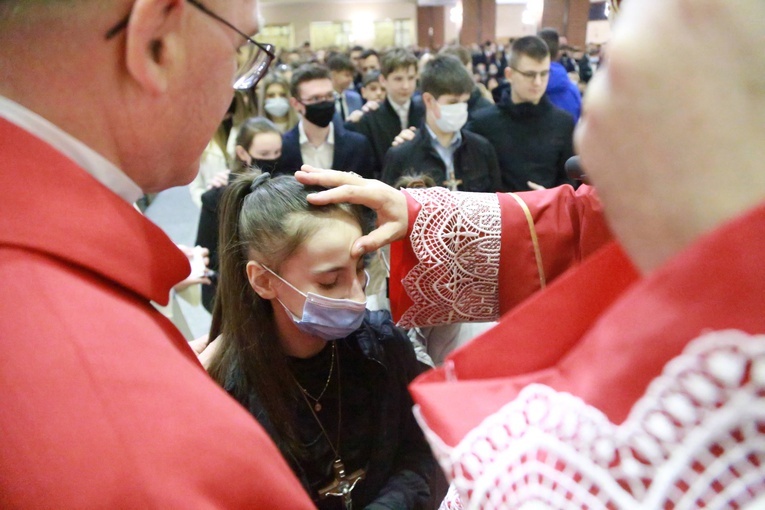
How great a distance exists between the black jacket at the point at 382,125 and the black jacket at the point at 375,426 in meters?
2.27

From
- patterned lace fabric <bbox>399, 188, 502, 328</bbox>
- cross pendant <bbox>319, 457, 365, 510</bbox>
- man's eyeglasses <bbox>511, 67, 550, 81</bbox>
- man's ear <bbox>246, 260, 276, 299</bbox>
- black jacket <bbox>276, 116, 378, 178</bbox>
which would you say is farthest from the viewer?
black jacket <bbox>276, 116, 378, 178</bbox>

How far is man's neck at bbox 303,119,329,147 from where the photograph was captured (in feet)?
11.4

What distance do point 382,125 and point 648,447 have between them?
367 centimetres

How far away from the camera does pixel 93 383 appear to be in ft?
1.70

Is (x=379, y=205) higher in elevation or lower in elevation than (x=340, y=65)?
higher

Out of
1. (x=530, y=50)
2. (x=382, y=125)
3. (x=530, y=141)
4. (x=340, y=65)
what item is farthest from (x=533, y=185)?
(x=340, y=65)

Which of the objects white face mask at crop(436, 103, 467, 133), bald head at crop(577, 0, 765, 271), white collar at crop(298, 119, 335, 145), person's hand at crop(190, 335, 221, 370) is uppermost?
bald head at crop(577, 0, 765, 271)

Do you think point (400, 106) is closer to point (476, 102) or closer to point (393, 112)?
point (393, 112)

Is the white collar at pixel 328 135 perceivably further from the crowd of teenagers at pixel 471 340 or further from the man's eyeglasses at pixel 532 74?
the crowd of teenagers at pixel 471 340

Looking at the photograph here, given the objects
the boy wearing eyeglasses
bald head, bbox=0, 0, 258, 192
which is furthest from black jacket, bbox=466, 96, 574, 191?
bald head, bbox=0, 0, 258, 192

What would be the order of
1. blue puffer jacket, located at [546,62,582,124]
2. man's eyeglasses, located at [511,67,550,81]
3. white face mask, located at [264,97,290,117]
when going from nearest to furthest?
man's eyeglasses, located at [511,67,550,81] < blue puffer jacket, located at [546,62,582,124] < white face mask, located at [264,97,290,117]

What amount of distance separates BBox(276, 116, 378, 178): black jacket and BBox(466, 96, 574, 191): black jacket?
0.71 meters

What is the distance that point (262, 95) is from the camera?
14.4 feet

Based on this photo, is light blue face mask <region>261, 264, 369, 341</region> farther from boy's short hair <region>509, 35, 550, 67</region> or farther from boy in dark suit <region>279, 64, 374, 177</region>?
boy's short hair <region>509, 35, 550, 67</region>
